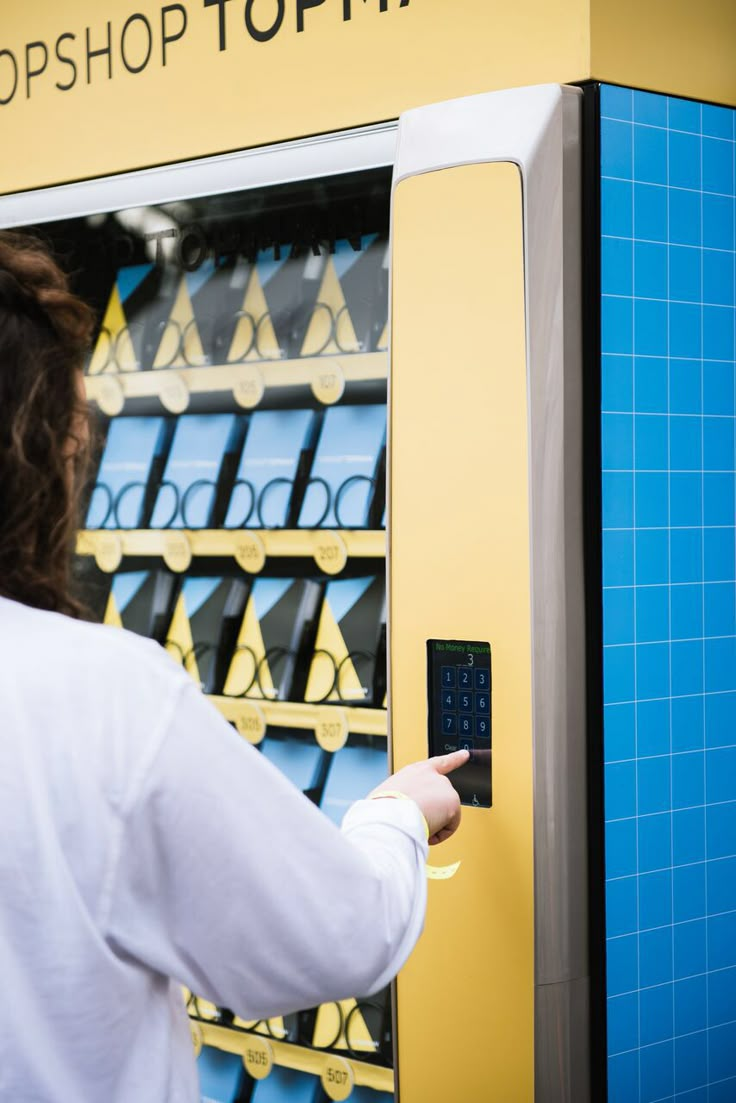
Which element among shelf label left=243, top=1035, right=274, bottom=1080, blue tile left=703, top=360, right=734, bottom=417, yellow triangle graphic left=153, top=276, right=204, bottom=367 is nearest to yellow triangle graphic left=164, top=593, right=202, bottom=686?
yellow triangle graphic left=153, top=276, right=204, bottom=367

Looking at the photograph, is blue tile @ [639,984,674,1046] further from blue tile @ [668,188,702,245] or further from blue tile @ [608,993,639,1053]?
blue tile @ [668,188,702,245]

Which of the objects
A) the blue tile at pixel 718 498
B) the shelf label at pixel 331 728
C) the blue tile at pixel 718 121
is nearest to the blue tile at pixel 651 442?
the blue tile at pixel 718 498

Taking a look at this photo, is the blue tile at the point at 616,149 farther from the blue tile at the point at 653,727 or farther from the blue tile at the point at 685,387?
the blue tile at the point at 653,727

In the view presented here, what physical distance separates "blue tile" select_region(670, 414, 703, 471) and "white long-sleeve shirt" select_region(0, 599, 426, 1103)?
100 centimetres

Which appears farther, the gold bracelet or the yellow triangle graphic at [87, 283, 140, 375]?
the yellow triangle graphic at [87, 283, 140, 375]

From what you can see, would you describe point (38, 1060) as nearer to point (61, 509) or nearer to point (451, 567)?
point (61, 509)

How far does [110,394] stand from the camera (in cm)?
287

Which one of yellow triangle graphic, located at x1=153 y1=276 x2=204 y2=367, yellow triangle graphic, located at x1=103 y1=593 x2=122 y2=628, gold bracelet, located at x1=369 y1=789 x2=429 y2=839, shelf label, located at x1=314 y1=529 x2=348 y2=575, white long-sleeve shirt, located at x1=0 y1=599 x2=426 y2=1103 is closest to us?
white long-sleeve shirt, located at x1=0 y1=599 x2=426 y2=1103

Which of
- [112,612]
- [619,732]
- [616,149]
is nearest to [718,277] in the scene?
[616,149]

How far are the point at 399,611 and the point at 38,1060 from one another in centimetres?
100

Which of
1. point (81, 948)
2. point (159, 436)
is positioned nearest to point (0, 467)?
point (81, 948)

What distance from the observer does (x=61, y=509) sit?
1.15 m

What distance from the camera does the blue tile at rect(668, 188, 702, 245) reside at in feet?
6.17

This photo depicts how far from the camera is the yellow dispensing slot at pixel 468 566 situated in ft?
5.88
